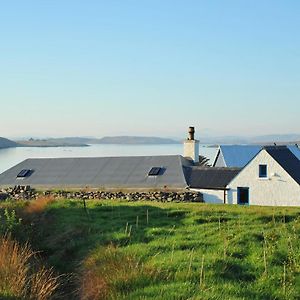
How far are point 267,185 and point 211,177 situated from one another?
392 centimetres

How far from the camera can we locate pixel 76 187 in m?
36.5

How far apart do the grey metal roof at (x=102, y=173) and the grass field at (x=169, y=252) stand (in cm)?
1721

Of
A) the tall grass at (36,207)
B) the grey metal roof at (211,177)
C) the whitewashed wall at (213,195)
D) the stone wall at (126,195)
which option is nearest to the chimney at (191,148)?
the grey metal roof at (211,177)

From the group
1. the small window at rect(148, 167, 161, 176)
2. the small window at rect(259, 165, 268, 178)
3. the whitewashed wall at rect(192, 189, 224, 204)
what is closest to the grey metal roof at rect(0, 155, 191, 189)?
the small window at rect(148, 167, 161, 176)

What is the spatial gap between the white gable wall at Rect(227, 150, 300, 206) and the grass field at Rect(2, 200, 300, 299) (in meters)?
15.5

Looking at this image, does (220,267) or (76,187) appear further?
(76,187)

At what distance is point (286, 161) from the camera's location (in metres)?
34.2

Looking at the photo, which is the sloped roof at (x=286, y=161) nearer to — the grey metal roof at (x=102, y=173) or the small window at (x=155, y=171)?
the grey metal roof at (x=102, y=173)

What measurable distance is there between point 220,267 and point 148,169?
1080 inches

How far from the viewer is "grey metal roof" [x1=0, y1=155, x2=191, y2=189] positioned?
35.4 m

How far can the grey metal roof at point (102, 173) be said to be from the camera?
35.4 meters

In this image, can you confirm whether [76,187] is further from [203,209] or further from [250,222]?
[250,222]

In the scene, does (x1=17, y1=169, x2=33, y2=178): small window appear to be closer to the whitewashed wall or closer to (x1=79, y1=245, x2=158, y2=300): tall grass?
the whitewashed wall

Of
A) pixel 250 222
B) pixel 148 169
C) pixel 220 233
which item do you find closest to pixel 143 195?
pixel 148 169
